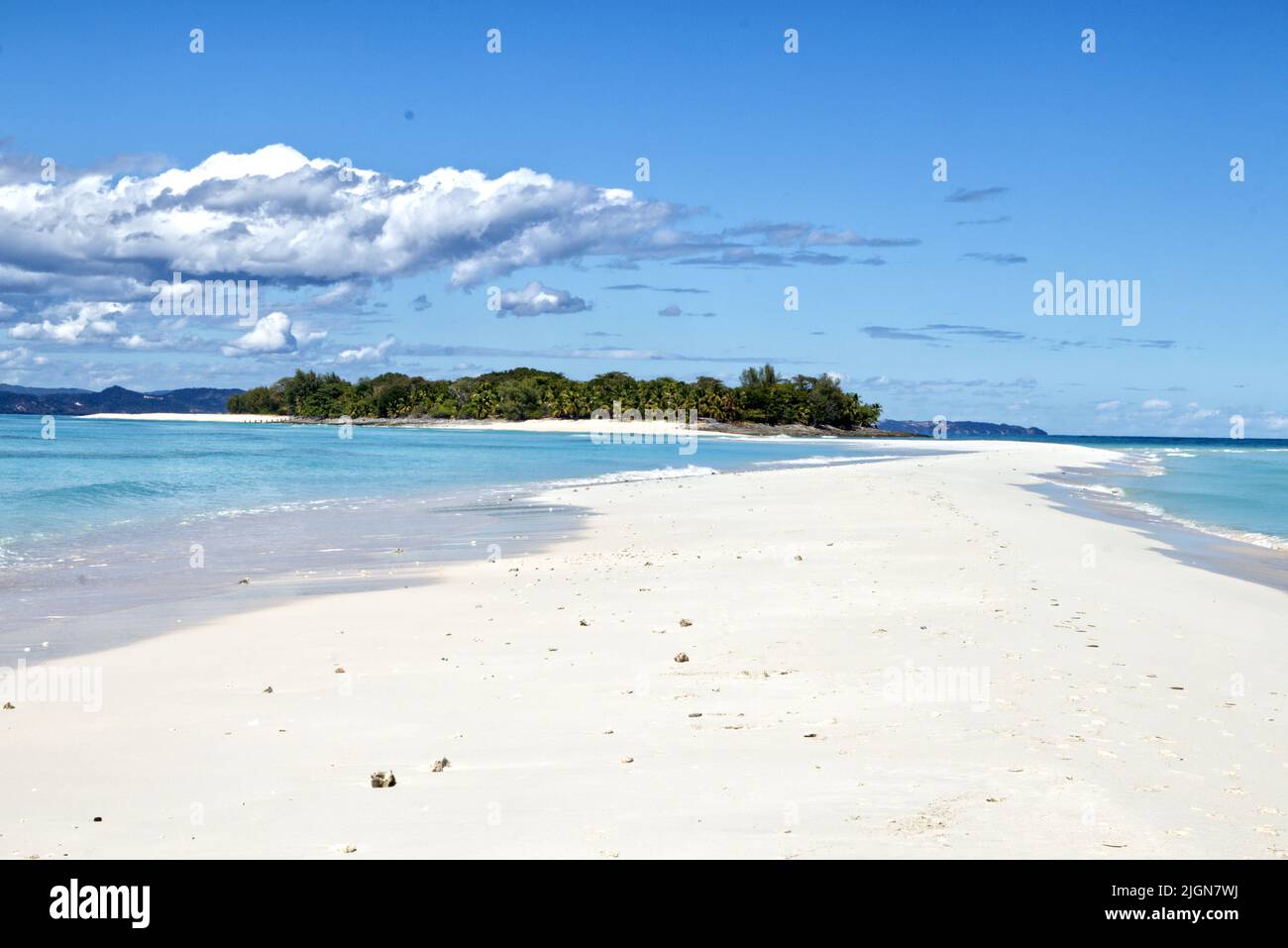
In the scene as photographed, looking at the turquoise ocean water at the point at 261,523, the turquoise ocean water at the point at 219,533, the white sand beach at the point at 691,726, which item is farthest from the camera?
the turquoise ocean water at the point at 261,523

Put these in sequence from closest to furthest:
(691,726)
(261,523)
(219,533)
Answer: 1. (691,726)
2. (219,533)
3. (261,523)

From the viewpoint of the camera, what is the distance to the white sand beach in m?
5.38

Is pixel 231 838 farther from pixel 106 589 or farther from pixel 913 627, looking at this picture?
pixel 106 589

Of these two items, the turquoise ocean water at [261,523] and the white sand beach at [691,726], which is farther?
the turquoise ocean water at [261,523]

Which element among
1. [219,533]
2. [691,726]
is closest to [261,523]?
[219,533]

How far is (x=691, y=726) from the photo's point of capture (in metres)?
7.44

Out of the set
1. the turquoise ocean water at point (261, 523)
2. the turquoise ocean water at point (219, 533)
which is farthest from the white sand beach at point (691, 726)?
the turquoise ocean water at point (261, 523)

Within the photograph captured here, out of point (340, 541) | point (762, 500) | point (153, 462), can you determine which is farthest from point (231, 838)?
point (153, 462)

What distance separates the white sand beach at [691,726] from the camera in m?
5.38

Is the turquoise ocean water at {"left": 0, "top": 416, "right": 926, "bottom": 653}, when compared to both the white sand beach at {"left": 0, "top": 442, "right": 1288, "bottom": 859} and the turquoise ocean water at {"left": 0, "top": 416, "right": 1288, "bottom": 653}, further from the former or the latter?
the white sand beach at {"left": 0, "top": 442, "right": 1288, "bottom": 859}

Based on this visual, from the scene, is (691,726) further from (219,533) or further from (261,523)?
(261,523)

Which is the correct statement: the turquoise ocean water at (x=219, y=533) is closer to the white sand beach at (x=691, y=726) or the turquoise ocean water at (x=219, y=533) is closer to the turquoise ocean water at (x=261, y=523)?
the turquoise ocean water at (x=261, y=523)
